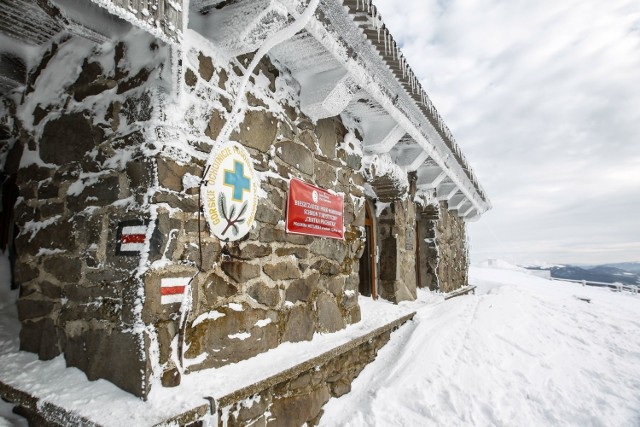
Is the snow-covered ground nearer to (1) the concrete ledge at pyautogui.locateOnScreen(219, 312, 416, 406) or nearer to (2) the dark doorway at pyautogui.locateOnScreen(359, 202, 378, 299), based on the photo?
(2) the dark doorway at pyautogui.locateOnScreen(359, 202, 378, 299)

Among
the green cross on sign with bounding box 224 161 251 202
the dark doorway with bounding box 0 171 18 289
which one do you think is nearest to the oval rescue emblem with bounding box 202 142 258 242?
the green cross on sign with bounding box 224 161 251 202

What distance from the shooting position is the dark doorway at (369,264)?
484 cm

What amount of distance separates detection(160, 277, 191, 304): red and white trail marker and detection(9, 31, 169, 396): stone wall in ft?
0.37

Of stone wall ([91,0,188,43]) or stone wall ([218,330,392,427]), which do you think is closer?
stone wall ([91,0,188,43])

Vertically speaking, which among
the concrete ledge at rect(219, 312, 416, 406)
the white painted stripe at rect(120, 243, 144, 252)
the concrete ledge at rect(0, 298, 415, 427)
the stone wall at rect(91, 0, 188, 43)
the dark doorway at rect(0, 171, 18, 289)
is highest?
the stone wall at rect(91, 0, 188, 43)

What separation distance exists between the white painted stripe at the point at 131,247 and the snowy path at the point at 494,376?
6.40 ft

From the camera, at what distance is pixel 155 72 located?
1.81 m

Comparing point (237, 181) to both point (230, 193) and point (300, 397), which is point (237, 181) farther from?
point (300, 397)

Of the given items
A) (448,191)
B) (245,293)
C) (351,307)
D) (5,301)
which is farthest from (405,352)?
(448,191)

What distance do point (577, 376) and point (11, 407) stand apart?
14.5ft

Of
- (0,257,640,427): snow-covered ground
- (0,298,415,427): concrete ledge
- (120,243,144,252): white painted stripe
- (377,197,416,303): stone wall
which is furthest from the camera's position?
(377,197,416,303): stone wall

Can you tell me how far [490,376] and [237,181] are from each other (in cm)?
285

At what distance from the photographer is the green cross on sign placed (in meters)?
2.04

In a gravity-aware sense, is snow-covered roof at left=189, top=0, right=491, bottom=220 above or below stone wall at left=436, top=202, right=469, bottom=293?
above
